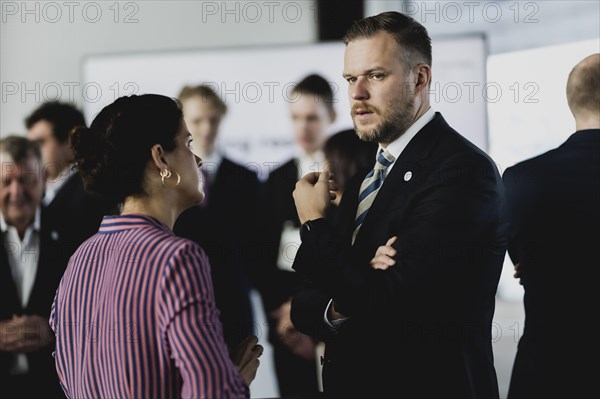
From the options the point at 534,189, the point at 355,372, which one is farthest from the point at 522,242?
the point at 355,372

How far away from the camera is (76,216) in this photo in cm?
385

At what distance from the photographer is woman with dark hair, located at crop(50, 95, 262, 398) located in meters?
1.41

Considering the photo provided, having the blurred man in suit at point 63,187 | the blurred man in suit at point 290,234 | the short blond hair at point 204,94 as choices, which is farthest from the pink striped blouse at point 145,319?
the short blond hair at point 204,94

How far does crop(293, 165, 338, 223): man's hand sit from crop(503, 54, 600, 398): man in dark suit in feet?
2.39

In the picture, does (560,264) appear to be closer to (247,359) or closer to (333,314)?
(333,314)

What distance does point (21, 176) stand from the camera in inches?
149

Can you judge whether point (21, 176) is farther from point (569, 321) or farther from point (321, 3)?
point (569, 321)

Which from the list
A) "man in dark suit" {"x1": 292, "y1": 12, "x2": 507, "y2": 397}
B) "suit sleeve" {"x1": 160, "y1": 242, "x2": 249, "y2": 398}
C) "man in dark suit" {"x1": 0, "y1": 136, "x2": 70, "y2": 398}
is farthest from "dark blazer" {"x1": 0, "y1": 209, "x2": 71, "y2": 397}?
"suit sleeve" {"x1": 160, "y1": 242, "x2": 249, "y2": 398}

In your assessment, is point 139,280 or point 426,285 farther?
point 426,285

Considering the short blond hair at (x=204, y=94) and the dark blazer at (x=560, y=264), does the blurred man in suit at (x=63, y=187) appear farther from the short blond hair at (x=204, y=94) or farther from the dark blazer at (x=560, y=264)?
the dark blazer at (x=560, y=264)

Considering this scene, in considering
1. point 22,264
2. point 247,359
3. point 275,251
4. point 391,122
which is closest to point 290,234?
point 275,251

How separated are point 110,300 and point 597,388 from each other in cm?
165

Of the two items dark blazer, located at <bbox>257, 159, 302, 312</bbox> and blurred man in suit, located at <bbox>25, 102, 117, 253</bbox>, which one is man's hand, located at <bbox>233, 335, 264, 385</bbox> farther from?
dark blazer, located at <bbox>257, 159, 302, 312</bbox>

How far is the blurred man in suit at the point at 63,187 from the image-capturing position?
3.75 m
